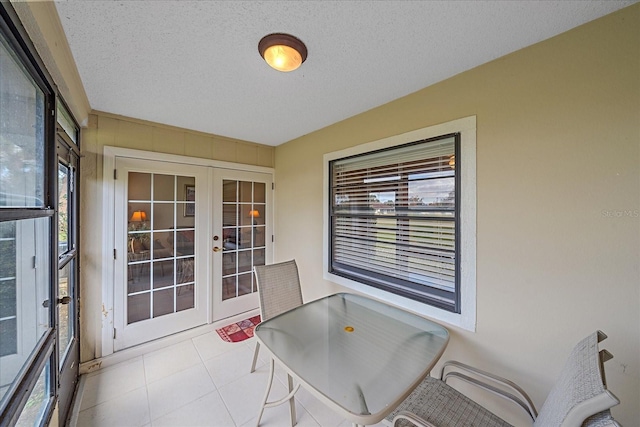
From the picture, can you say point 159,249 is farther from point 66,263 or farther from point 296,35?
point 296,35

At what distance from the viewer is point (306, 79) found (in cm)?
169

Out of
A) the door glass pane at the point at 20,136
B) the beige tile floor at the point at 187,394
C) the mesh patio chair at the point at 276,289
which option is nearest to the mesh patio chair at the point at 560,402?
the beige tile floor at the point at 187,394

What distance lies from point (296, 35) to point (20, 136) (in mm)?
1385

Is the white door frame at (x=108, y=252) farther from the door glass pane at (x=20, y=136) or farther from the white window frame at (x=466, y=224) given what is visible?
the white window frame at (x=466, y=224)

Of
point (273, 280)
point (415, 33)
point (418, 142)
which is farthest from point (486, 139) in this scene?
point (273, 280)

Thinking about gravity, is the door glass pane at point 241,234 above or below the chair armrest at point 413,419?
above

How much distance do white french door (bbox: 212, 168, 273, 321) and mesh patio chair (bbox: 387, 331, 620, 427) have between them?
8.02 feet

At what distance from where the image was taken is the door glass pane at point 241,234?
3.07 metres

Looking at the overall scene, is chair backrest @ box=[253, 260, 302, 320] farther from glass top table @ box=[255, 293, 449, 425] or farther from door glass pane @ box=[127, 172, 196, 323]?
door glass pane @ box=[127, 172, 196, 323]

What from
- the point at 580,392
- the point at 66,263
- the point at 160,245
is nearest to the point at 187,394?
the point at 66,263

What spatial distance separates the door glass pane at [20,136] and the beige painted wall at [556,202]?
7.43 feet

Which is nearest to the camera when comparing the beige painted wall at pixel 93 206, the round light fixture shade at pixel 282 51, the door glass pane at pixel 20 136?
the door glass pane at pixel 20 136

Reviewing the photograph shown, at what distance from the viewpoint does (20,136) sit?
1.05 m

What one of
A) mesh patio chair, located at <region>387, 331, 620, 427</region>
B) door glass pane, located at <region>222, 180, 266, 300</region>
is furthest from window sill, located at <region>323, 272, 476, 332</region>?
door glass pane, located at <region>222, 180, 266, 300</region>
